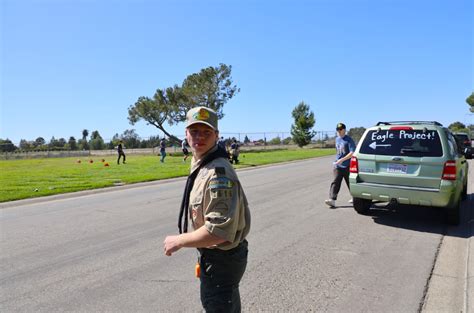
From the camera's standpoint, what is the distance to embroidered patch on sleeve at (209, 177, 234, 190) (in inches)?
81.7

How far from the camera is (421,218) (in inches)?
285

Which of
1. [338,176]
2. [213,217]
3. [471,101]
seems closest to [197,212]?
[213,217]

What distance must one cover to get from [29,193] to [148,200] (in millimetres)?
4058

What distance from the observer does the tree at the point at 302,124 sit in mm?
50250

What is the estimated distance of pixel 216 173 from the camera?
2109mm

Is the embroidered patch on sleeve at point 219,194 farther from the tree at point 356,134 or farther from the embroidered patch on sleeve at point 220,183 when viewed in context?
the tree at point 356,134

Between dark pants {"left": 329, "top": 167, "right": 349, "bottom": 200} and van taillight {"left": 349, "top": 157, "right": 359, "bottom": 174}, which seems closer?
van taillight {"left": 349, "top": 157, "right": 359, "bottom": 174}

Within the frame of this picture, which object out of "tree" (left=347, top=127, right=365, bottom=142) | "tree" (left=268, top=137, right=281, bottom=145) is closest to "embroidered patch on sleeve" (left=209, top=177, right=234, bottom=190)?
"tree" (left=347, top=127, right=365, bottom=142)

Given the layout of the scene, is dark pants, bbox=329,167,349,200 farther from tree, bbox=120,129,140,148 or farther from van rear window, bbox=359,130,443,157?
tree, bbox=120,129,140,148

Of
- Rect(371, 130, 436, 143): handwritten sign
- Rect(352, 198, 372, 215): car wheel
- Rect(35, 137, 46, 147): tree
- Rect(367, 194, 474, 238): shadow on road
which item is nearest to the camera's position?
Rect(367, 194, 474, 238): shadow on road

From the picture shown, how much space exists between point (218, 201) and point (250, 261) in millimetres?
2911

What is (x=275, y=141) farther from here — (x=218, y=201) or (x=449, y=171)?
(x=218, y=201)

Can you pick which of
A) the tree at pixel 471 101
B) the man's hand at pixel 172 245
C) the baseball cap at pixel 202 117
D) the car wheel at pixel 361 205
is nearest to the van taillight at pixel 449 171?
the car wheel at pixel 361 205

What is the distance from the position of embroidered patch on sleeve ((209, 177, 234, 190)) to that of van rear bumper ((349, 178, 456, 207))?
17.4 ft
